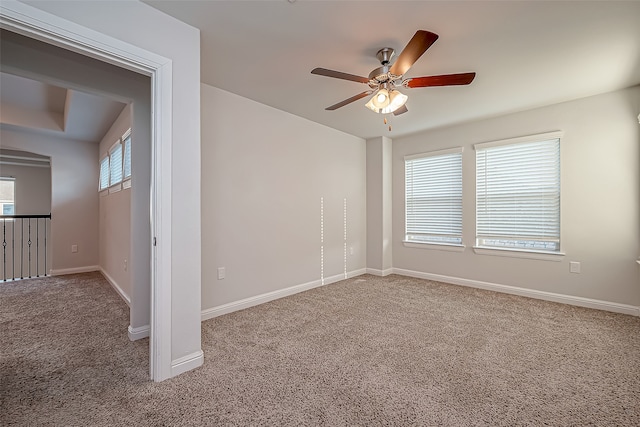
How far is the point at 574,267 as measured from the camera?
338 cm

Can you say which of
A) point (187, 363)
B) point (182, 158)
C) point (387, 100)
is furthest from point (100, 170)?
point (387, 100)

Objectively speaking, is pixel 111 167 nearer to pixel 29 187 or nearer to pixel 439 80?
pixel 439 80

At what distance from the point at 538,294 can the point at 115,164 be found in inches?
239

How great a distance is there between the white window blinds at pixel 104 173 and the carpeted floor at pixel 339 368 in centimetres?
204

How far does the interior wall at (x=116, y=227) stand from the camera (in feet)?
11.1

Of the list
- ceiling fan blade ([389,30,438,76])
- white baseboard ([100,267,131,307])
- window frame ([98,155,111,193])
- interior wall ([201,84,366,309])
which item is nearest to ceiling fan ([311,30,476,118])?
ceiling fan blade ([389,30,438,76])

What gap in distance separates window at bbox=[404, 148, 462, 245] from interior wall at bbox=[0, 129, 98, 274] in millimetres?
5783

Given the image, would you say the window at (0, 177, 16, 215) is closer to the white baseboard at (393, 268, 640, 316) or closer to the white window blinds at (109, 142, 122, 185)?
the white window blinds at (109, 142, 122, 185)

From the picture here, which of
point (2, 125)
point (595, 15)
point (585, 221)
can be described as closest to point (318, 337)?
point (595, 15)

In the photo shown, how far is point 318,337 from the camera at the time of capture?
250 cm

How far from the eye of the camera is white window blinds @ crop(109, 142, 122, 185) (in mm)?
3841

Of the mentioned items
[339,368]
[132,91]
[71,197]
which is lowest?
[339,368]

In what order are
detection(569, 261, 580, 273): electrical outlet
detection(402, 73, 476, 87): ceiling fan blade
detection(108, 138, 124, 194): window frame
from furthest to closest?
detection(108, 138, 124, 194): window frame, detection(569, 261, 580, 273): electrical outlet, detection(402, 73, 476, 87): ceiling fan blade

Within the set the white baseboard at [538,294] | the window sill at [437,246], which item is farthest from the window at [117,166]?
the white baseboard at [538,294]
